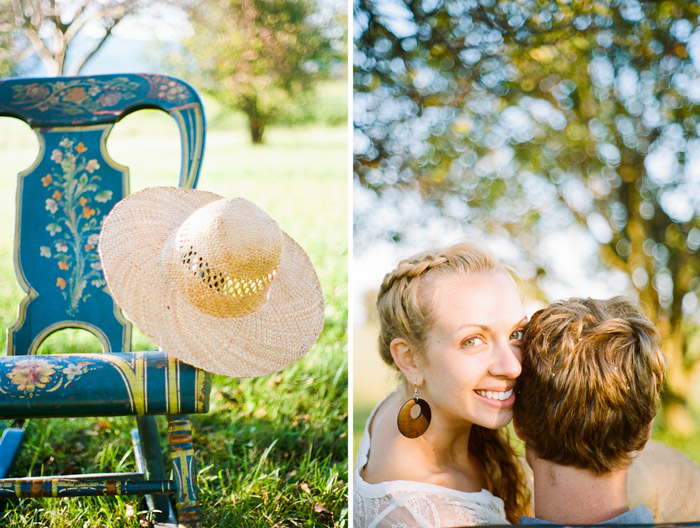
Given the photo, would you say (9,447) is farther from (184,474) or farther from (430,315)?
(430,315)

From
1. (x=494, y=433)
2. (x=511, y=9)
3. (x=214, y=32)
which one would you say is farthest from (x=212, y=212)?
(x=214, y=32)

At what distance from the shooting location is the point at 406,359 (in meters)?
1.83

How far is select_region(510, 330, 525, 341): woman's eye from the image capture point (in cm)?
177

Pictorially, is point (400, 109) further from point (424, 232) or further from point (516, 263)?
point (516, 263)

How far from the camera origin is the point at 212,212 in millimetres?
1574

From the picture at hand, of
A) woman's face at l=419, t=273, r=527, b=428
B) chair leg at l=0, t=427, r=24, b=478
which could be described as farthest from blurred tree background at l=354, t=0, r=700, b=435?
chair leg at l=0, t=427, r=24, b=478

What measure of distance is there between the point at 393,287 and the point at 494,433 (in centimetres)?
A: 53

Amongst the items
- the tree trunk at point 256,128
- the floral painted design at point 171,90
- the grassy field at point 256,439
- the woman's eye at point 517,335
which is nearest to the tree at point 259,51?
the tree trunk at point 256,128

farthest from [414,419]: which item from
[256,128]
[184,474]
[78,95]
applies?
[256,128]

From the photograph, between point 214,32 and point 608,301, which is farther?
point 214,32

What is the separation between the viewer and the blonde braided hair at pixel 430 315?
1.77 meters

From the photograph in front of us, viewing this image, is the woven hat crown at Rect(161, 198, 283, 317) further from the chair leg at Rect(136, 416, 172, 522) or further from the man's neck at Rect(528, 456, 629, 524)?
the man's neck at Rect(528, 456, 629, 524)

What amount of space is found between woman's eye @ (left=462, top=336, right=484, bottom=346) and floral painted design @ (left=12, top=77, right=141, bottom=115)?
1.36m

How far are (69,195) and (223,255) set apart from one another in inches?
39.7
